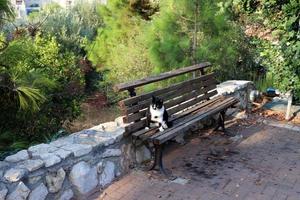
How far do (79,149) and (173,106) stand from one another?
5.70 ft

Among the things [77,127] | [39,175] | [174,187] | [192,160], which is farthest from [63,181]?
[77,127]

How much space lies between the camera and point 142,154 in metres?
4.71

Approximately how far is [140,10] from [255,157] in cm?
534

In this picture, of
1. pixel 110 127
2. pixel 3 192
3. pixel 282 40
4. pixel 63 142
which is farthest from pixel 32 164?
pixel 282 40

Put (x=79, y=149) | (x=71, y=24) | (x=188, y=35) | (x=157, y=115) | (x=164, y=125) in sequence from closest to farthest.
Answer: (x=79, y=149) < (x=157, y=115) < (x=164, y=125) < (x=188, y=35) < (x=71, y=24)

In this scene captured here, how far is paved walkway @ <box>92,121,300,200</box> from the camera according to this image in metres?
3.96

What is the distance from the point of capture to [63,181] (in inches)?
145

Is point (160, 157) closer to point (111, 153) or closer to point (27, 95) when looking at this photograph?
→ point (111, 153)

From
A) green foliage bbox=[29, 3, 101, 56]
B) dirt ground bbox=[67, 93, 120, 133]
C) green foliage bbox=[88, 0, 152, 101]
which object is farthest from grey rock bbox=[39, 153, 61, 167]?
green foliage bbox=[29, 3, 101, 56]

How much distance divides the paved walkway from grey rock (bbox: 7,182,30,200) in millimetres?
848

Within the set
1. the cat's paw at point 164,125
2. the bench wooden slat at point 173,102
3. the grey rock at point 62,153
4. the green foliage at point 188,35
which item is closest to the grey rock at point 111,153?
the bench wooden slat at point 173,102

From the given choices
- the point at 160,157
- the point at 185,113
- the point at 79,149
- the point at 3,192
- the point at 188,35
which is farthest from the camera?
the point at 188,35

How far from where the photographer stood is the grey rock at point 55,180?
11.6ft

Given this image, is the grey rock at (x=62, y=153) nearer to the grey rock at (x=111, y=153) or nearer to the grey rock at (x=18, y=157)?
the grey rock at (x=18, y=157)
